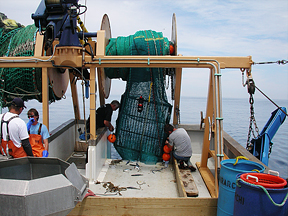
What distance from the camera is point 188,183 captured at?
4.74 meters

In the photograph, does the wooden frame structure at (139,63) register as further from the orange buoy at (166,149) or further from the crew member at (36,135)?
the orange buoy at (166,149)

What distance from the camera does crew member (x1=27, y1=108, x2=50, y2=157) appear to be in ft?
14.6

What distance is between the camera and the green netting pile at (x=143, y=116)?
6.10 metres

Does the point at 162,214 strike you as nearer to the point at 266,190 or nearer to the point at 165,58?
the point at 266,190

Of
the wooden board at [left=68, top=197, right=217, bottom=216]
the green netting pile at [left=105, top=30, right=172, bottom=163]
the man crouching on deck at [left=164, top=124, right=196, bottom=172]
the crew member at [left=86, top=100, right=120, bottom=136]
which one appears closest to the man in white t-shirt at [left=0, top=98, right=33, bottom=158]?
the wooden board at [left=68, top=197, right=217, bottom=216]

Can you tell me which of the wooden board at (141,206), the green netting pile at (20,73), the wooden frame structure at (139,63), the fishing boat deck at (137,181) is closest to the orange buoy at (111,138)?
the fishing boat deck at (137,181)

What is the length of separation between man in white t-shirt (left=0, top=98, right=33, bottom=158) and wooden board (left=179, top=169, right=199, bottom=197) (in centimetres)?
283

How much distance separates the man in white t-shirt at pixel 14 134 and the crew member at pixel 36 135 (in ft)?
2.34

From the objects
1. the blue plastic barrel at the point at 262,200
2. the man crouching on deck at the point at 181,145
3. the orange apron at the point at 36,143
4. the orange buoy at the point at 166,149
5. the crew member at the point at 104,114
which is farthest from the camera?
the crew member at the point at 104,114

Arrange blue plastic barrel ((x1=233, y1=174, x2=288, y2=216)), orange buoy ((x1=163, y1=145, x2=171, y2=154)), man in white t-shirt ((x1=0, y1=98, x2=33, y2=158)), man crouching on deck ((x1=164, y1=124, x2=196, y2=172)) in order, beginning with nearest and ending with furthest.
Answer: blue plastic barrel ((x1=233, y1=174, x2=288, y2=216))
man in white t-shirt ((x1=0, y1=98, x2=33, y2=158))
man crouching on deck ((x1=164, y1=124, x2=196, y2=172))
orange buoy ((x1=163, y1=145, x2=171, y2=154))

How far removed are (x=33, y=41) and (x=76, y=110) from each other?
2.63 m

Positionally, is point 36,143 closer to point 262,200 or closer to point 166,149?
point 166,149

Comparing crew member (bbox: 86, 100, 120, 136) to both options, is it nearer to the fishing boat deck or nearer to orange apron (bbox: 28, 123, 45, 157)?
the fishing boat deck

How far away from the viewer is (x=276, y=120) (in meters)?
6.82
